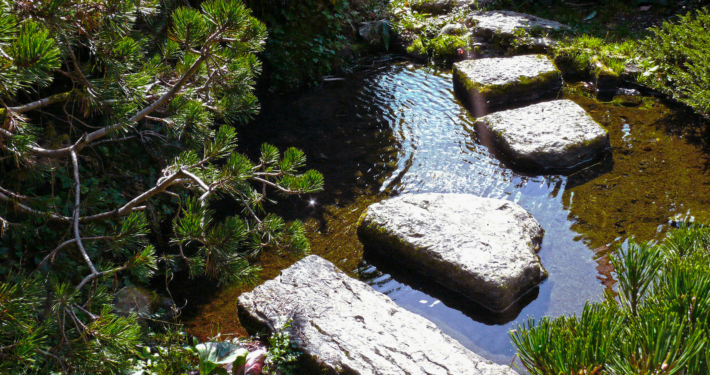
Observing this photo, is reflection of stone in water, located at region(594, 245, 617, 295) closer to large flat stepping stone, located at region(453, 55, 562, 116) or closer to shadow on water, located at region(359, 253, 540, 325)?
shadow on water, located at region(359, 253, 540, 325)

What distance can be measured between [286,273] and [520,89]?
15.4 feet

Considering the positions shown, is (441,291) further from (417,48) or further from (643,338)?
(417,48)

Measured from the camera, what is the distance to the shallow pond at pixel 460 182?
3354mm

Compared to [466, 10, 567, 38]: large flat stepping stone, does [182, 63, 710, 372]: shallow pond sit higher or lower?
lower

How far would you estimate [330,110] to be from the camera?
636 centimetres

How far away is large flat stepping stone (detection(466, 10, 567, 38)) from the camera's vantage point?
26.1ft

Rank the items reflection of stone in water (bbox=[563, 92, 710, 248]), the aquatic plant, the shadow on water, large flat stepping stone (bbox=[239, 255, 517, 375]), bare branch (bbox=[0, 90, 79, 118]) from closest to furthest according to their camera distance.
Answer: the aquatic plant, bare branch (bbox=[0, 90, 79, 118]), large flat stepping stone (bbox=[239, 255, 517, 375]), the shadow on water, reflection of stone in water (bbox=[563, 92, 710, 248])

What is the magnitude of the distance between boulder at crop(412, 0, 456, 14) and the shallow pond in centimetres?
384

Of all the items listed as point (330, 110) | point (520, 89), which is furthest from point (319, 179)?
point (520, 89)

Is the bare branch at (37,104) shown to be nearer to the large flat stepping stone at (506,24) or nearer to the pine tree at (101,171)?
the pine tree at (101,171)

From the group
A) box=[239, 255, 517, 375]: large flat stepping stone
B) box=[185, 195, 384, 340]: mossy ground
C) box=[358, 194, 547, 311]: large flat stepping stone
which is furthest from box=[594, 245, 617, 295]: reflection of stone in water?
box=[185, 195, 384, 340]: mossy ground

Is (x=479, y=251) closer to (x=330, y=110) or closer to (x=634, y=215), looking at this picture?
(x=634, y=215)

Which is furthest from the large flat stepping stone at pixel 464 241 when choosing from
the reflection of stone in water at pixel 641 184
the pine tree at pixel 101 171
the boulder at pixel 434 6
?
the boulder at pixel 434 6

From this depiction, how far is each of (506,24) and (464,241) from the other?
6.08 m
